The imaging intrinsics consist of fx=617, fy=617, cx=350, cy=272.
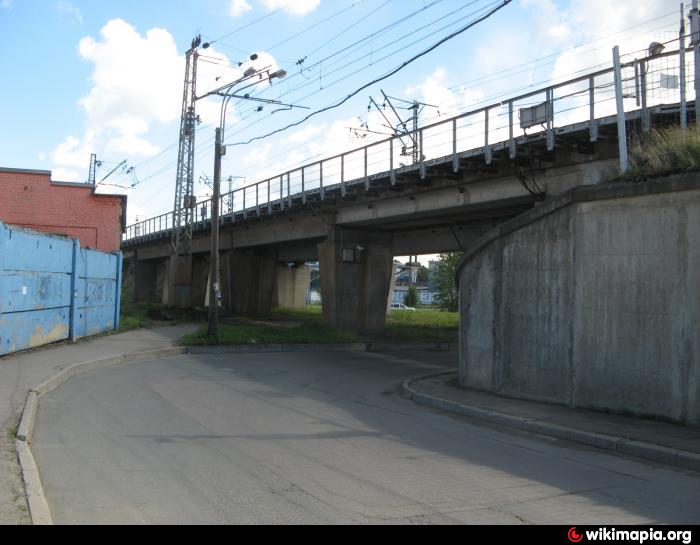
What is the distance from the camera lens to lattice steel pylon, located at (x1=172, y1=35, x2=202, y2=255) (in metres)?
37.0

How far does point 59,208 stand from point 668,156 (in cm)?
2790

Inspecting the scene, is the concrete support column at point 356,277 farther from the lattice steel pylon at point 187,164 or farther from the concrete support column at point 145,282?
the concrete support column at point 145,282

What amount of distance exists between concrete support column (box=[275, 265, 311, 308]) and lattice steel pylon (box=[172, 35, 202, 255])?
758 inches

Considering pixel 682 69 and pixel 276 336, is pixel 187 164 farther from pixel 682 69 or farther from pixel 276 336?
pixel 682 69

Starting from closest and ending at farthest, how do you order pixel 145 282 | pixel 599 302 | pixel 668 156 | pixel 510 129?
pixel 668 156
pixel 599 302
pixel 510 129
pixel 145 282

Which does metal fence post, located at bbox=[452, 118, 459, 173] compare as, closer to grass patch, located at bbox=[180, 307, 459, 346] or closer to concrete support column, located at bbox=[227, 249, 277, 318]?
grass patch, located at bbox=[180, 307, 459, 346]

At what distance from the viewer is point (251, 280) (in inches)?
1741

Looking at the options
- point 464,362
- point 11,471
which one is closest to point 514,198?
point 464,362

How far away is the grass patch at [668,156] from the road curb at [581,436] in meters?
4.26

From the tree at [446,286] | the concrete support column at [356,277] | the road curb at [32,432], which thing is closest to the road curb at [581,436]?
the road curb at [32,432]

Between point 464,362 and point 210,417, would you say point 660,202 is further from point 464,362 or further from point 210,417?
point 210,417

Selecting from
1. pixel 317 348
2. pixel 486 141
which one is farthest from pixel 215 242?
pixel 486 141

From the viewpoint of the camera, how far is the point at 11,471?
19.1ft
